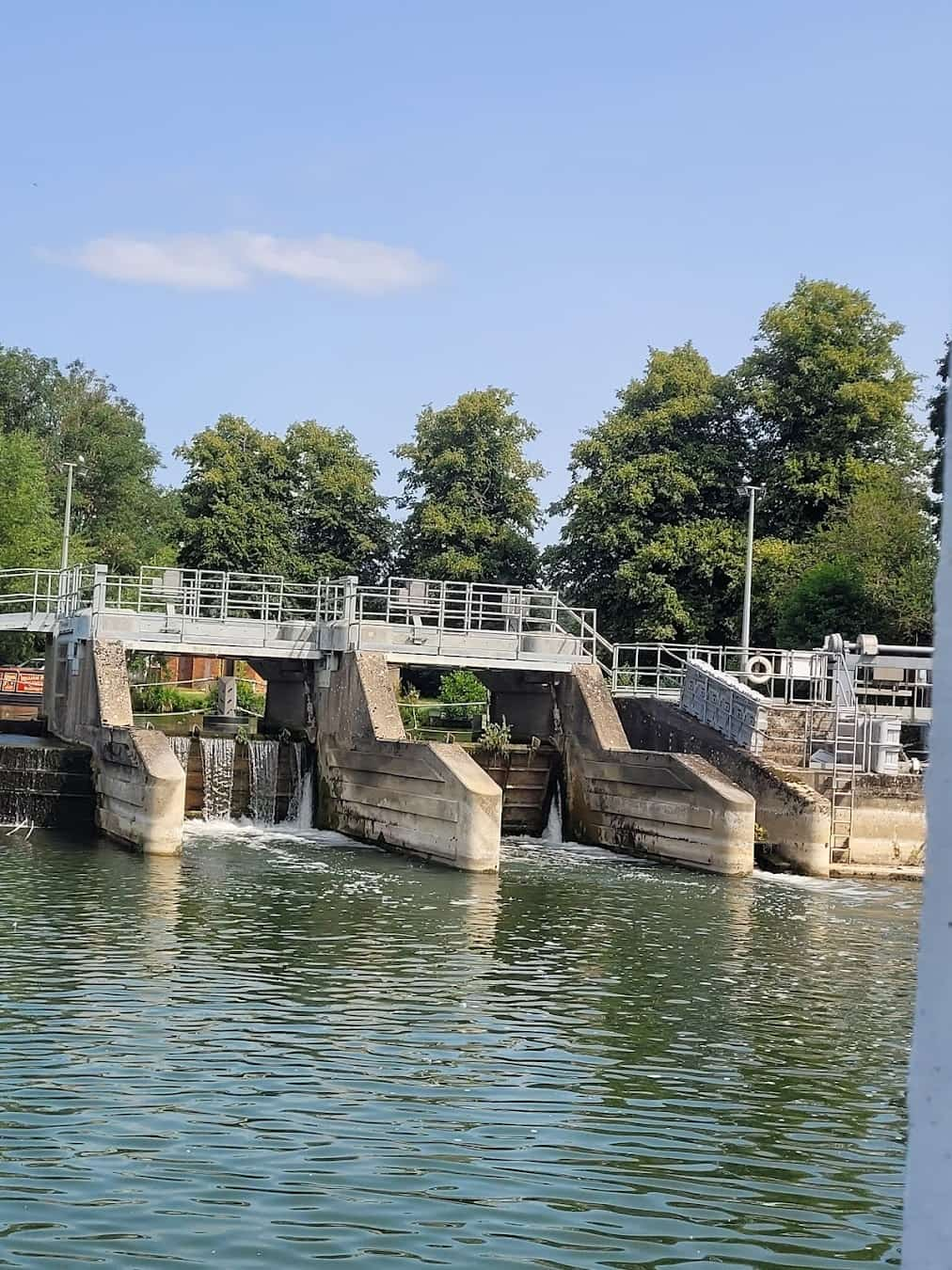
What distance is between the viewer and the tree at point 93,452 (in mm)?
78562

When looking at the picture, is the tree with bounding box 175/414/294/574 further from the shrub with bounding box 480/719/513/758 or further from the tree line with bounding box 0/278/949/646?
the shrub with bounding box 480/719/513/758

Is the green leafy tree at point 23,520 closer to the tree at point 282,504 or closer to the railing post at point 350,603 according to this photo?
the tree at point 282,504

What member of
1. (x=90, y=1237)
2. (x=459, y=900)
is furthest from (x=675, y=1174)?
(x=459, y=900)

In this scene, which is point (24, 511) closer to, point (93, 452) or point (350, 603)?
point (93, 452)

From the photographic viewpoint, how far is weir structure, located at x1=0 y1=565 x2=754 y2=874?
28156 millimetres

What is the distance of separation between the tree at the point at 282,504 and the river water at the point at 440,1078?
39187mm

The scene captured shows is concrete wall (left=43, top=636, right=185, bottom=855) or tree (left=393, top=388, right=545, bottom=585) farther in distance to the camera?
tree (left=393, top=388, right=545, bottom=585)

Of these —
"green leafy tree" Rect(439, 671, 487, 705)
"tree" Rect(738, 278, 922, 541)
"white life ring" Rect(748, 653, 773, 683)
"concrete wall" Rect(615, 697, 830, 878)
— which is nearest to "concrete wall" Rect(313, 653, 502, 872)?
"concrete wall" Rect(615, 697, 830, 878)

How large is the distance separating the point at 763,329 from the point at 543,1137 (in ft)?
152

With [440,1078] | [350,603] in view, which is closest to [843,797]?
[350,603]

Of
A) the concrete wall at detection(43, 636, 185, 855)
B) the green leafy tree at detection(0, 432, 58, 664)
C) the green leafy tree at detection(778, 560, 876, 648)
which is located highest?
the green leafy tree at detection(0, 432, 58, 664)

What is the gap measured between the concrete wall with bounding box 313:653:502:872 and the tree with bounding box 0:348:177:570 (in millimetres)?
44910

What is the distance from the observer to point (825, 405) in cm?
5300

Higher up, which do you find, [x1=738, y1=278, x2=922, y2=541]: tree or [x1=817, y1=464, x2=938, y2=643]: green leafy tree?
[x1=738, y1=278, x2=922, y2=541]: tree
